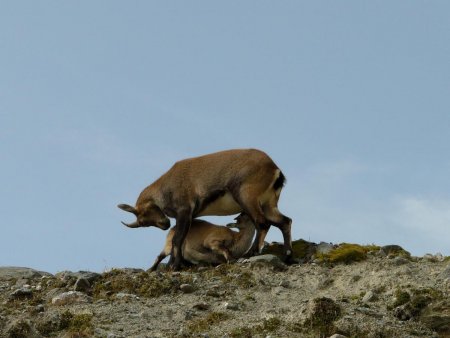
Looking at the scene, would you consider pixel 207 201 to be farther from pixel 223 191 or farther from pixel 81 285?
pixel 81 285

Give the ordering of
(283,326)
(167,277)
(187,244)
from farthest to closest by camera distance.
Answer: (187,244), (167,277), (283,326)

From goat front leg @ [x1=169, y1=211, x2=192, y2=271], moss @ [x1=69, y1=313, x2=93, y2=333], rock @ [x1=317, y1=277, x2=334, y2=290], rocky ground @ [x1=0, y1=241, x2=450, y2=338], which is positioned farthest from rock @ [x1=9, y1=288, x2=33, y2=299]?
rock @ [x1=317, y1=277, x2=334, y2=290]

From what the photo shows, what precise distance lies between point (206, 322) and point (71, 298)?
131 inches

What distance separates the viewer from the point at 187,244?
858 inches

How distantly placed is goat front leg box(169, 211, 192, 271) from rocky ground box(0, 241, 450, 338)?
866mm

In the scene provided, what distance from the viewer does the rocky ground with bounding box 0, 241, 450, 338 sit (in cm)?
1492

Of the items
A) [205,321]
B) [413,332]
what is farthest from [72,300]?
[413,332]

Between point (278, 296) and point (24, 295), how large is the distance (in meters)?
4.75

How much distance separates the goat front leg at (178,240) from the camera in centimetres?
2150

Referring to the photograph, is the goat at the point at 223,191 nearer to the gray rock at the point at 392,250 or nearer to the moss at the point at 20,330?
the gray rock at the point at 392,250

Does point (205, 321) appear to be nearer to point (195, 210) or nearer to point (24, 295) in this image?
point (24, 295)

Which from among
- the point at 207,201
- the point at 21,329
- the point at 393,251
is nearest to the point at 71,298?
the point at 21,329

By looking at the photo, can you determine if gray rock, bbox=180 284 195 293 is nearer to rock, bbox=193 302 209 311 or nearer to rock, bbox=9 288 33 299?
rock, bbox=193 302 209 311

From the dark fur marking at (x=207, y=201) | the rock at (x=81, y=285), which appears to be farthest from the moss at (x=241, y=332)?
the dark fur marking at (x=207, y=201)
